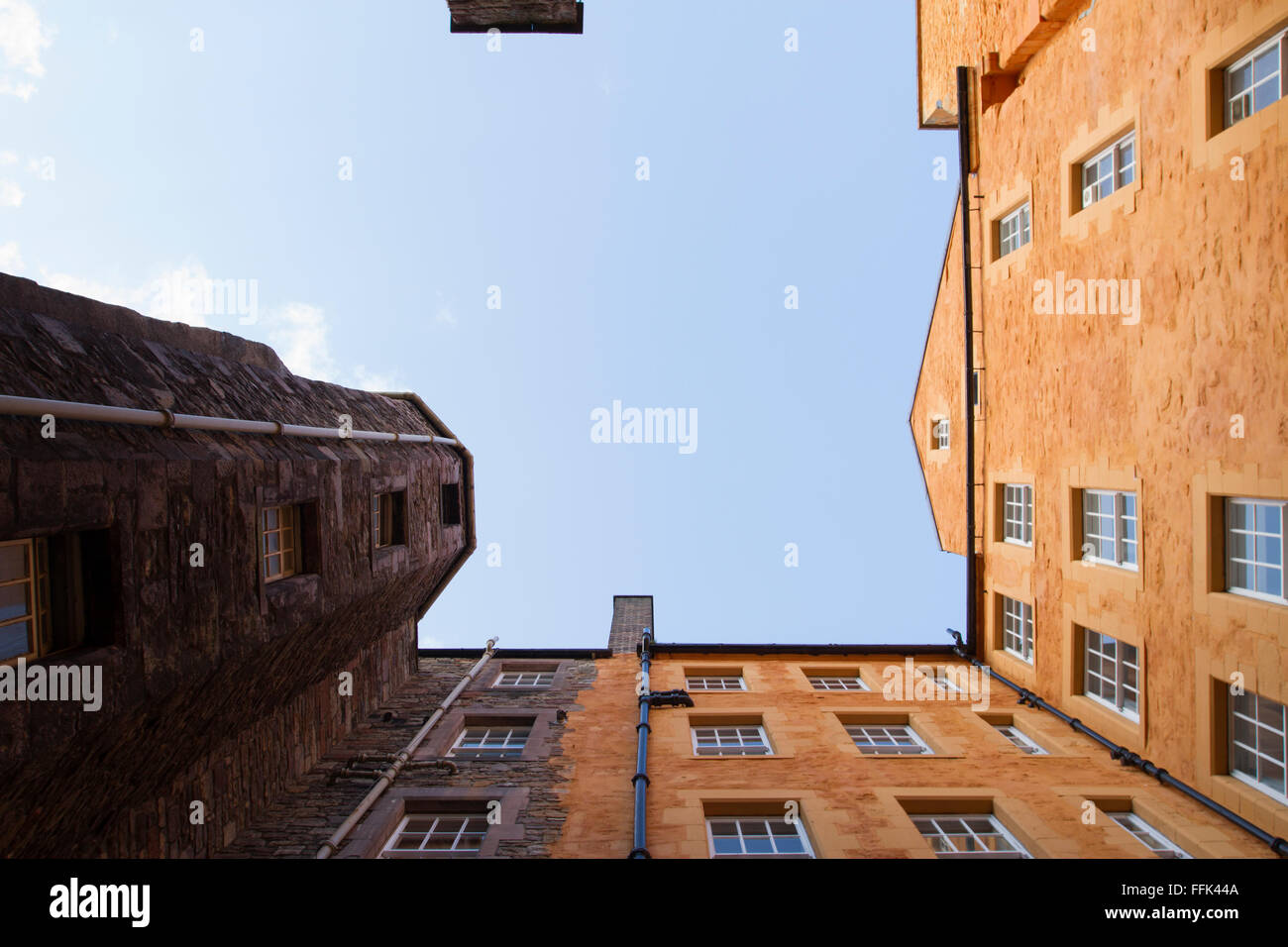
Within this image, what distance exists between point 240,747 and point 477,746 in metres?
4.06

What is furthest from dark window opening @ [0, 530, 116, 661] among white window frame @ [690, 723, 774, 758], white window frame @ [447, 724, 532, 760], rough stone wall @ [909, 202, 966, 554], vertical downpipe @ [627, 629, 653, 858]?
rough stone wall @ [909, 202, 966, 554]

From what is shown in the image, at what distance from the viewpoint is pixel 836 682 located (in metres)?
15.6

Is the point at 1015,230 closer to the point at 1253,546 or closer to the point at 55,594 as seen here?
the point at 1253,546

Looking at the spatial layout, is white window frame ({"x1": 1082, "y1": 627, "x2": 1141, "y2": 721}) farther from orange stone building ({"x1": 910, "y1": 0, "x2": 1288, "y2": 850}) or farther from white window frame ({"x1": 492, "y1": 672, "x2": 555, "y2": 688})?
white window frame ({"x1": 492, "y1": 672, "x2": 555, "y2": 688})

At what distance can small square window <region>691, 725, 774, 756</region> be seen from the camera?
1227cm

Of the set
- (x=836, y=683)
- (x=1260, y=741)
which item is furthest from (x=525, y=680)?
(x=1260, y=741)

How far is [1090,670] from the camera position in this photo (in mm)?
12812

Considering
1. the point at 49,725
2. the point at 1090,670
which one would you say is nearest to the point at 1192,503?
the point at 1090,670

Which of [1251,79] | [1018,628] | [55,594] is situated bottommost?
[1018,628]

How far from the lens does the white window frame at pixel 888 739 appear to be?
1221 centimetres

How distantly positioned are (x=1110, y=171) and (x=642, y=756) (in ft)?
40.8

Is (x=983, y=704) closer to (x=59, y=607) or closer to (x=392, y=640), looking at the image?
(x=392, y=640)

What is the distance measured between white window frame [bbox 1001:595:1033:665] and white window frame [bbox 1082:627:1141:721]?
1.60 metres

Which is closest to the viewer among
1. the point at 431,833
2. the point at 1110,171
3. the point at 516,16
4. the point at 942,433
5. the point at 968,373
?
the point at 431,833
